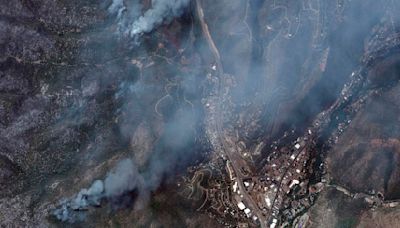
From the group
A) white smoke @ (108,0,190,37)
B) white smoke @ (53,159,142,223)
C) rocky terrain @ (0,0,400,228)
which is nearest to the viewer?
white smoke @ (53,159,142,223)

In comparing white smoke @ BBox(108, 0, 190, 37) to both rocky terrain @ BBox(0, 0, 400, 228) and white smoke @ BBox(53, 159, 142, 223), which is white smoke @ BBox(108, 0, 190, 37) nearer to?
rocky terrain @ BBox(0, 0, 400, 228)

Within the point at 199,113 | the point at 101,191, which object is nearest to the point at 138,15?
the point at 199,113

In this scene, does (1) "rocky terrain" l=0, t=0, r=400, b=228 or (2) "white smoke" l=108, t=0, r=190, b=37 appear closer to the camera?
(1) "rocky terrain" l=0, t=0, r=400, b=228

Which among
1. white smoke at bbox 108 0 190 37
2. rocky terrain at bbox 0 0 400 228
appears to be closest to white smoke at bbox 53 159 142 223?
rocky terrain at bbox 0 0 400 228

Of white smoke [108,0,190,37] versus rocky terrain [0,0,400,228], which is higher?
white smoke [108,0,190,37]

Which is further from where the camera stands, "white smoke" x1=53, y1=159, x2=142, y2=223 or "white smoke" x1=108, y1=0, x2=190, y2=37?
"white smoke" x1=108, y1=0, x2=190, y2=37

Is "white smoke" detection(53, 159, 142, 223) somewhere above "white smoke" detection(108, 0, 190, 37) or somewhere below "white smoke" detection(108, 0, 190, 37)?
below

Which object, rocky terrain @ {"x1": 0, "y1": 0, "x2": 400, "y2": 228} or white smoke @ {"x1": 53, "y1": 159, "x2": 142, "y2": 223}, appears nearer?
white smoke @ {"x1": 53, "y1": 159, "x2": 142, "y2": 223}

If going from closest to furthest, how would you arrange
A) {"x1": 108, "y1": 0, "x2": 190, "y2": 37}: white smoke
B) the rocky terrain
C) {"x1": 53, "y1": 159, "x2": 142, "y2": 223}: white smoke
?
{"x1": 53, "y1": 159, "x2": 142, "y2": 223}: white smoke → the rocky terrain → {"x1": 108, "y1": 0, "x2": 190, "y2": 37}: white smoke
